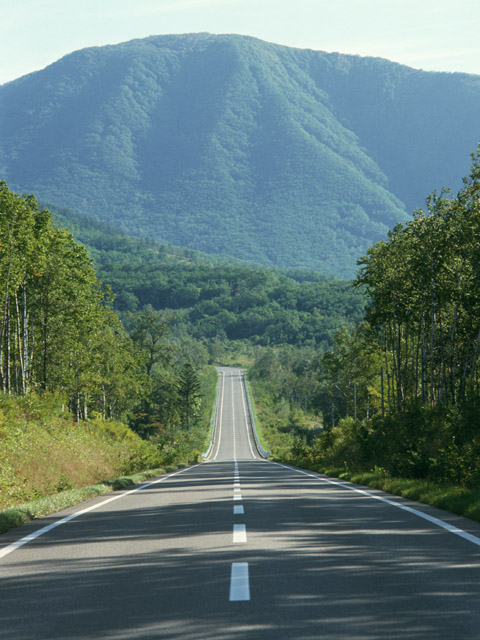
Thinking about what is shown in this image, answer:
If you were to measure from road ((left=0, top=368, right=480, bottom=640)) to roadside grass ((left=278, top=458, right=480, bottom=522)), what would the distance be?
43 cm

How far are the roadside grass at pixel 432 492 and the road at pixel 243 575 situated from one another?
0.43m

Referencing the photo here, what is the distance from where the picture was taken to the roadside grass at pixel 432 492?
12.4 meters

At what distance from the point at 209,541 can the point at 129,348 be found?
67.7 m

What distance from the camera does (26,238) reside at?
3509 centimetres

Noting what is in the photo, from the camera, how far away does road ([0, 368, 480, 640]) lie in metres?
5.71

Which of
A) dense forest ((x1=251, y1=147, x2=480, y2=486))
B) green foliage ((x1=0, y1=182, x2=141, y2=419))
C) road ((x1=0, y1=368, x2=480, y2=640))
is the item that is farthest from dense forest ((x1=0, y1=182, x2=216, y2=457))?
road ((x1=0, y1=368, x2=480, y2=640))

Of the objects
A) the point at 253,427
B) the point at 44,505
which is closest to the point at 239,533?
the point at 44,505

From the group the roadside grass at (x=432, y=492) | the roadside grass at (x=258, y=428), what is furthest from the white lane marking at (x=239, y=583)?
the roadside grass at (x=258, y=428)

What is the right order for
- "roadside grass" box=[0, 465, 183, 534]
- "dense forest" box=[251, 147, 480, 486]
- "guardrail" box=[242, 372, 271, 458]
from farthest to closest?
1. "guardrail" box=[242, 372, 271, 458]
2. "dense forest" box=[251, 147, 480, 486]
3. "roadside grass" box=[0, 465, 183, 534]

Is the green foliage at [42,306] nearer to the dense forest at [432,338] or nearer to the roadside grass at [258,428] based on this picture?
the dense forest at [432,338]

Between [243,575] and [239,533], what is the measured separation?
2.85m

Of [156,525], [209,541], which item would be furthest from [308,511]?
[209,541]

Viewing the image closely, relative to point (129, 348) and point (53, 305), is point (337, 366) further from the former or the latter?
point (53, 305)

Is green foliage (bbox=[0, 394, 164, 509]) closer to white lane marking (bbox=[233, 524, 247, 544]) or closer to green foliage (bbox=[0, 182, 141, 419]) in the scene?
white lane marking (bbox=[233, 524, 247, 544])
